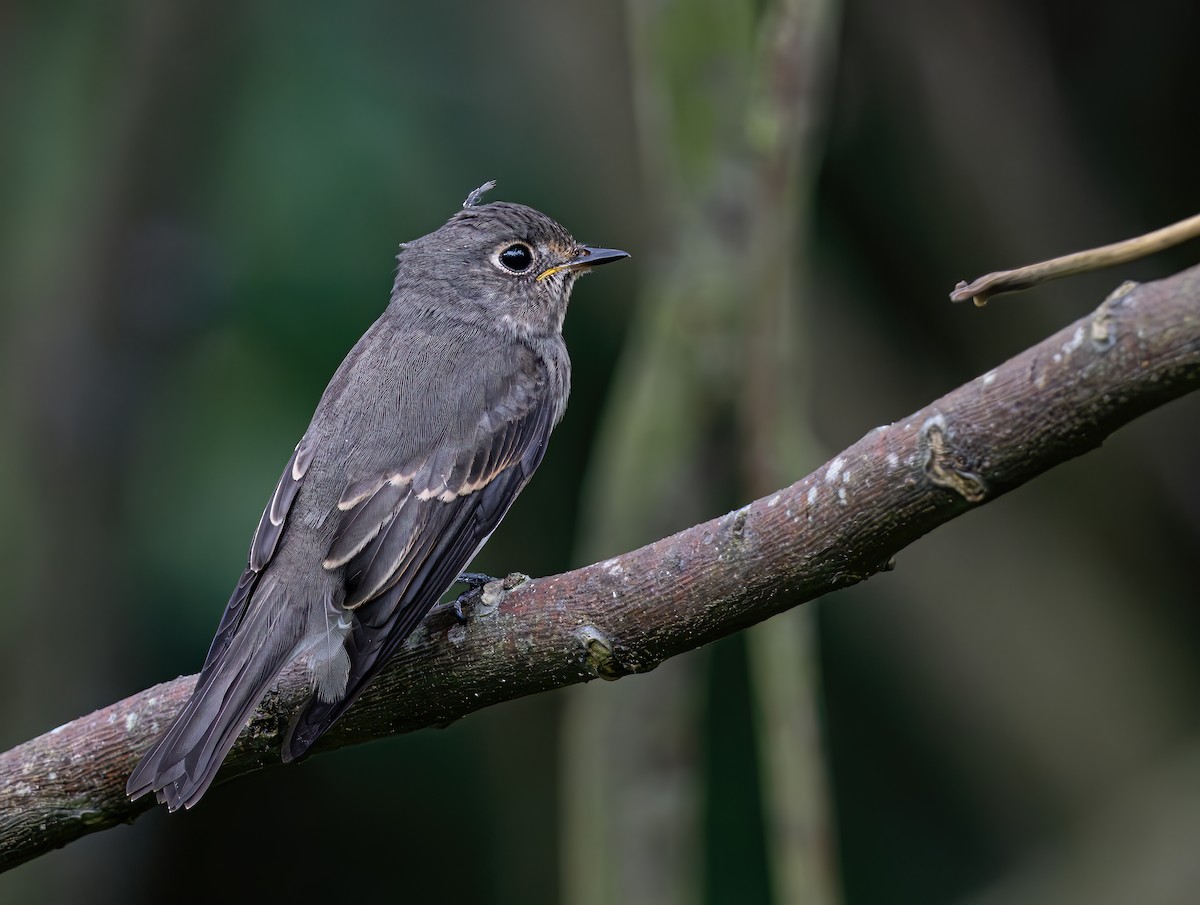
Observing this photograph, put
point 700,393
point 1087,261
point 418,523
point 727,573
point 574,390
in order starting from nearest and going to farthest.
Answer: point 1087,261
point 727,573
point 418,523
point 700,393
point 574,390

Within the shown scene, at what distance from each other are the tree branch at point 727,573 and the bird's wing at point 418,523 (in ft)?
0.36

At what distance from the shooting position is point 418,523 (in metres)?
3.48

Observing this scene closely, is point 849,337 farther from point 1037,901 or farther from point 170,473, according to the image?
point 170,473

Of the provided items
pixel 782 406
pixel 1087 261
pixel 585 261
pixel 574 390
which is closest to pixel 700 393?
pixel 782 406

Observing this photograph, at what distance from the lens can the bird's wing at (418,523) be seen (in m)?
2.98

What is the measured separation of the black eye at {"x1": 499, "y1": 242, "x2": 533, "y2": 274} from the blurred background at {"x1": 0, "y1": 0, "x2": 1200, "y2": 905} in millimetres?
1244

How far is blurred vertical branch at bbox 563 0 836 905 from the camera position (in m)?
3.78

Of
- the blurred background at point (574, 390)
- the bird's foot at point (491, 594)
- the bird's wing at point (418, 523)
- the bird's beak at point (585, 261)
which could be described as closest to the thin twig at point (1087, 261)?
the bird's foot at point (491, 594)

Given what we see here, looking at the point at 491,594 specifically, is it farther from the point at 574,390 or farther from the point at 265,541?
the point at 574,390

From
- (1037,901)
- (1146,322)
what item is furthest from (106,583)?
(1146,322)


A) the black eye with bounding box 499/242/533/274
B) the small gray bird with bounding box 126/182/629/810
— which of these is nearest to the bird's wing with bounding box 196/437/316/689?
the small gray bird with bounding box 126/182/629/810

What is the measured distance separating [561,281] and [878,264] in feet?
7.47

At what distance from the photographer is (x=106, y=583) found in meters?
5.83

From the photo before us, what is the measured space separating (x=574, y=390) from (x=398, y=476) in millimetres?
2684
